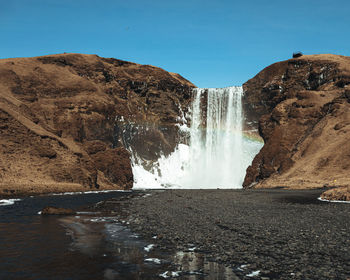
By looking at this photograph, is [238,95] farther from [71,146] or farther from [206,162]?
[71,146]

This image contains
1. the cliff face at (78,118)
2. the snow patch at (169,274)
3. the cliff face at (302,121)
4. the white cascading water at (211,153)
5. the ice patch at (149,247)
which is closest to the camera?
the snow patch at (169,274)

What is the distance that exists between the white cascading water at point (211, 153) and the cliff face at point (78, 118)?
211 inches

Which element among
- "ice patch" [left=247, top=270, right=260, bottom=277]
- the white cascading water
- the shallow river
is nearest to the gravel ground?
"ice patch" [left=247, top=270, right=260, bottom=277]

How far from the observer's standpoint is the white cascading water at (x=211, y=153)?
87.1 meters

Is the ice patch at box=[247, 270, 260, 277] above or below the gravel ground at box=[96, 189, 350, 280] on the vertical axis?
above

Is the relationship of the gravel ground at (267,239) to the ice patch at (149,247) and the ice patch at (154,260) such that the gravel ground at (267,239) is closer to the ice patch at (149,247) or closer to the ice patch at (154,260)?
the ice patch at (149,247)

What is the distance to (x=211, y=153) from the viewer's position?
94000mm

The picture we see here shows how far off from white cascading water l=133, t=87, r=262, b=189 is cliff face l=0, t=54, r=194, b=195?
536 centimetres

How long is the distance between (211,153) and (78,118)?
38471 mm

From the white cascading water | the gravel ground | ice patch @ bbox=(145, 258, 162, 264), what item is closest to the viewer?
the gravel ground

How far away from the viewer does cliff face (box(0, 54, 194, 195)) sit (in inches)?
2105

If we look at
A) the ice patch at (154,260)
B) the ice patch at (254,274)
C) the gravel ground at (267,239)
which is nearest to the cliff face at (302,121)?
the gravel ground at (267,239)

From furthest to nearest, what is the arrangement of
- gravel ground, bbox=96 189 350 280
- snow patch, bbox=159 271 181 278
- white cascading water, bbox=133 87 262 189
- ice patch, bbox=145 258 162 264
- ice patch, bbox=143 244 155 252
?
1. white cascading water, bbox=133 87 262 189
2. ice patch, bbox=143 244 155 252
3. ice patch, bbox=145 258 162 264
4. gravel ground, bbox=96 189 350 280
5. snow patch, bbox=159 271 181 278

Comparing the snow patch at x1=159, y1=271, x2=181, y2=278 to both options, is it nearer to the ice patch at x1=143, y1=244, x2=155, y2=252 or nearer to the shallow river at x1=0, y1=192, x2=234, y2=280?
the shallow river at x1=0, y1=192, x2=234, y2=280
